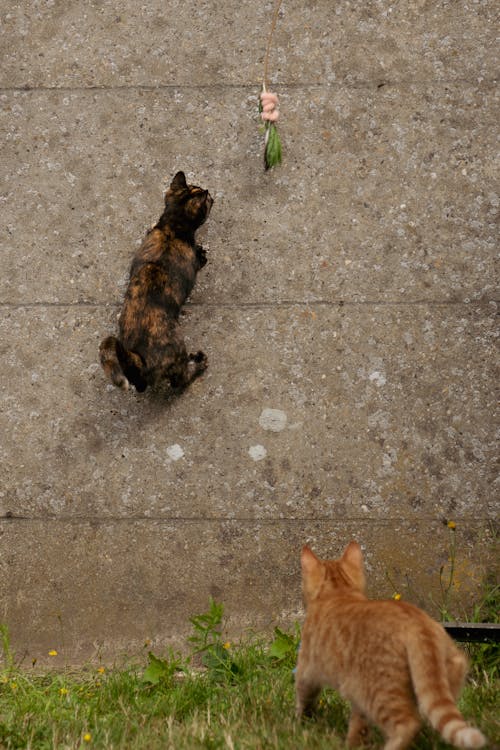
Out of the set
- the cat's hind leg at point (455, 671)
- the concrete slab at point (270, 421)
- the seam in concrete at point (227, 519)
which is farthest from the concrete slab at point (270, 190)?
the cat's hind leg at point (455, 671)

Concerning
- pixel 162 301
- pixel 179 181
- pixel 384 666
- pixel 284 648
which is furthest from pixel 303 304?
pixel 384 666

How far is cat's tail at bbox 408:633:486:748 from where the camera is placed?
127 inches

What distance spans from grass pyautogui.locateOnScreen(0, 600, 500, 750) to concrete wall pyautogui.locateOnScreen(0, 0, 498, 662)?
0.86 ft

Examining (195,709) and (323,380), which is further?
(323,380)

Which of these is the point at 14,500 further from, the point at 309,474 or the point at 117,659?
the point at 309,474

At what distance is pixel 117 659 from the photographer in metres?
5.40

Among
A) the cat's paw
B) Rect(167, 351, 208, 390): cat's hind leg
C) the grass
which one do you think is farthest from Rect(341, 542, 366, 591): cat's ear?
the cat's paw

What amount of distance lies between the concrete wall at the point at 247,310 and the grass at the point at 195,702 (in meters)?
0.26

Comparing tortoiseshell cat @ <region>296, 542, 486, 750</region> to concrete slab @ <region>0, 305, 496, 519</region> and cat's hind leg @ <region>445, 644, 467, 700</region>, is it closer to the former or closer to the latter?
cat's hind leg @ <region>445, 644, 467, 700</region>

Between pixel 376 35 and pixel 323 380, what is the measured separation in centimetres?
255

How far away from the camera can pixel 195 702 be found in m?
4.76

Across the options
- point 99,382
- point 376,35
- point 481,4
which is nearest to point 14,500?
point 99,382

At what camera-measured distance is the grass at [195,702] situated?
401cm

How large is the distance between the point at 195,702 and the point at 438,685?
1.80m
